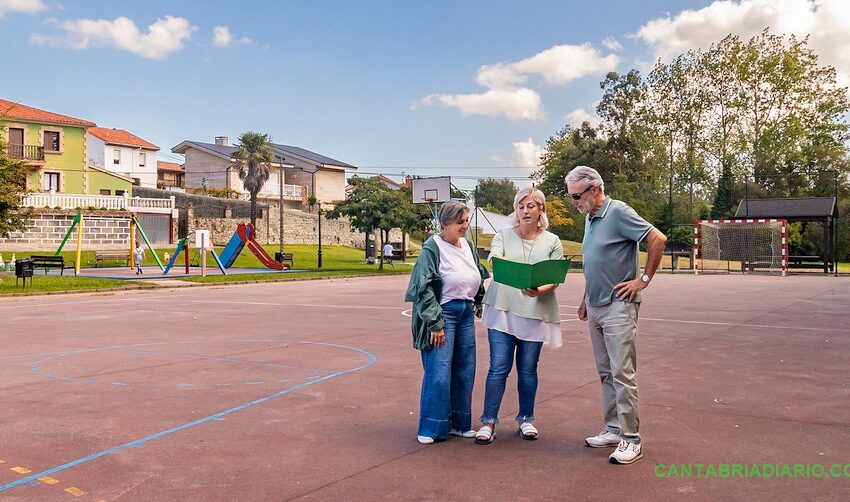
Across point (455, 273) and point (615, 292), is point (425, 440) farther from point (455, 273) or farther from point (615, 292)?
point (615, 292)

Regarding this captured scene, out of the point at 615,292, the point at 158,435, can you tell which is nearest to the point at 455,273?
the point at 615,292

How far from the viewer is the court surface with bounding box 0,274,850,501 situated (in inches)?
184

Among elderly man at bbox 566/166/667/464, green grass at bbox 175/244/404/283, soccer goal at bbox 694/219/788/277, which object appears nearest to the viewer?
elderly man at bbox 566/166/667/464

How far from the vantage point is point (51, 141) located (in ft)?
173

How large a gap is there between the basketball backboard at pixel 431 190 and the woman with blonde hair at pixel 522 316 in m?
31.2

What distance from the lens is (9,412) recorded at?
6.59 m

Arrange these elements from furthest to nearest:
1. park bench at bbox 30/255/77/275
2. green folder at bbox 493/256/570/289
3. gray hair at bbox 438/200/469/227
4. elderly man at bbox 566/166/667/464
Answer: park bench at bbox 30/255/77/275 → gray hair at bbox 438/200/469/227 → green folder at bbox 493/256/570/289 → elderly man at bbox 566/166/667/464

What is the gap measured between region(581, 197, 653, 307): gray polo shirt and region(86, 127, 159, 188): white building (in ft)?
222

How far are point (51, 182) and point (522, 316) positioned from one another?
54.5 meters

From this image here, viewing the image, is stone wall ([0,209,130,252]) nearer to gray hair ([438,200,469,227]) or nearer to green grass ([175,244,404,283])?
green grass ([175,244,404,283])

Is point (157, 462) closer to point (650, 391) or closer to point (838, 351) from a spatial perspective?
point (650, 391)

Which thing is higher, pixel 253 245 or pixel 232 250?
pixel 253 245

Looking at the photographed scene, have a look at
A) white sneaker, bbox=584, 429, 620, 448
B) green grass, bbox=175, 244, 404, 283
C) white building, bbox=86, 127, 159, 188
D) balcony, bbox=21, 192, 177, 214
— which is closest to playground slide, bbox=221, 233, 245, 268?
green grass, bbox=175, 244, 404, 283

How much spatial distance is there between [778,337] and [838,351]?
4.79ft
